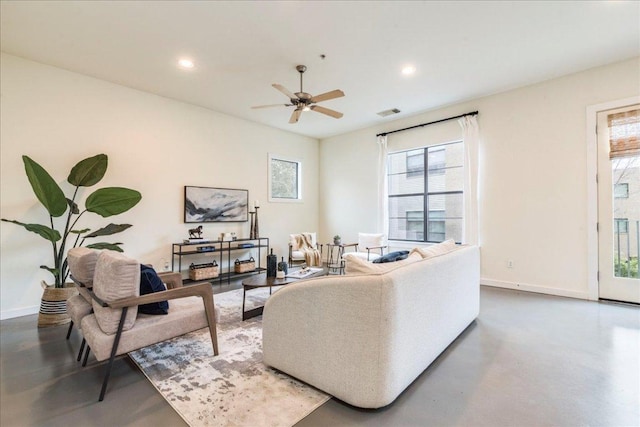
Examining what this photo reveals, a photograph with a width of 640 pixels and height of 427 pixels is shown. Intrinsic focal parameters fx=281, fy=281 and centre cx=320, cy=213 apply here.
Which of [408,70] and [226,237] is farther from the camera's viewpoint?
[226,237]

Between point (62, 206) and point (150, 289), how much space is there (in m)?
1.97

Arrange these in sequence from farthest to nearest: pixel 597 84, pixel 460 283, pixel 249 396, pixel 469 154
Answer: pixel 469 154 < pixel 597 84 < pixel 460 283 < pixel 249 396

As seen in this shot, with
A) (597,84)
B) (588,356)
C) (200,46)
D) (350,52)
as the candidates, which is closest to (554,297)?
(588,356)

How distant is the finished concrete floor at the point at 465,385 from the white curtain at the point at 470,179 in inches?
78.9

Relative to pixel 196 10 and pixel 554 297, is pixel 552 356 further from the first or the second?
pixel 196 10

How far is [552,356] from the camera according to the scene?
2.32 meters

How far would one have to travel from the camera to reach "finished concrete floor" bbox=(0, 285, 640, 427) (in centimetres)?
163

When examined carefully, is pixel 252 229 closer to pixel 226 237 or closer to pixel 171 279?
pixel 226 237

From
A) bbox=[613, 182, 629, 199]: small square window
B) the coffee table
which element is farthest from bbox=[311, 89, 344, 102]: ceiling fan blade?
bbox=[613, 182, 629, 199]: small square window

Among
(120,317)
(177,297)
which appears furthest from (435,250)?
(120,317)

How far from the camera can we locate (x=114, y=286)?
1.85 m

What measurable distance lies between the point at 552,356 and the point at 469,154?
336cm

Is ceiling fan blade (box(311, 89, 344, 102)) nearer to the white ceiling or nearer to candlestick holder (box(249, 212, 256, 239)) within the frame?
the white ceiling

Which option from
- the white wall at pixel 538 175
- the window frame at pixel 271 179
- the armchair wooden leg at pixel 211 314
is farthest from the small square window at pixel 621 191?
the window frame at pixel 271 179
